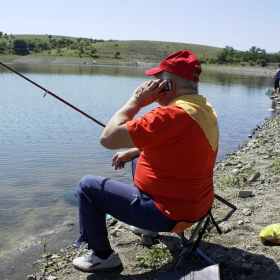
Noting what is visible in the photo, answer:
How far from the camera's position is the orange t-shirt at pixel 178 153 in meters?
3.04

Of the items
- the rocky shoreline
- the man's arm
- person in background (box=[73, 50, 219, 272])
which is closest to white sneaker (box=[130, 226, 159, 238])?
the rocky shoreline

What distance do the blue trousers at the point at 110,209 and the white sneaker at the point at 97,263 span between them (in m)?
0.12

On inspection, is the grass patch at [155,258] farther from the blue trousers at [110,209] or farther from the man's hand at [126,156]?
the man's hand at [126,156]

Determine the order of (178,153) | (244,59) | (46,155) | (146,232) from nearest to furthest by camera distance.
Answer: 1. (178,153)
2. (146,232)
3. (46,155)
4. (244,59)

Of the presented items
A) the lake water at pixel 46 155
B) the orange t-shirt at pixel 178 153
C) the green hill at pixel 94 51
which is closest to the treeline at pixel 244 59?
the green hill at pixel 94 51

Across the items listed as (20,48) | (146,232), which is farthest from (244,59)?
(146,232)

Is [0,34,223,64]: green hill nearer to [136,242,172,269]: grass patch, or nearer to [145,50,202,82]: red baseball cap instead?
[136,242,172,269]: grass patch

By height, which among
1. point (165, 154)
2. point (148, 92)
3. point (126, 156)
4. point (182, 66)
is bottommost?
point (126, 156)

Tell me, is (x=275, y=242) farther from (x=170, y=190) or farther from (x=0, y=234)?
(x=0, y=234)

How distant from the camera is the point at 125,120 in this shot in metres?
3.34

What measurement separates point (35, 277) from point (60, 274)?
30 centimetres

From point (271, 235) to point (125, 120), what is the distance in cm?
194

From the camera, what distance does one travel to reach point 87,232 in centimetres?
372

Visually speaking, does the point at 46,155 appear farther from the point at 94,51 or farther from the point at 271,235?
the point at 94,51
